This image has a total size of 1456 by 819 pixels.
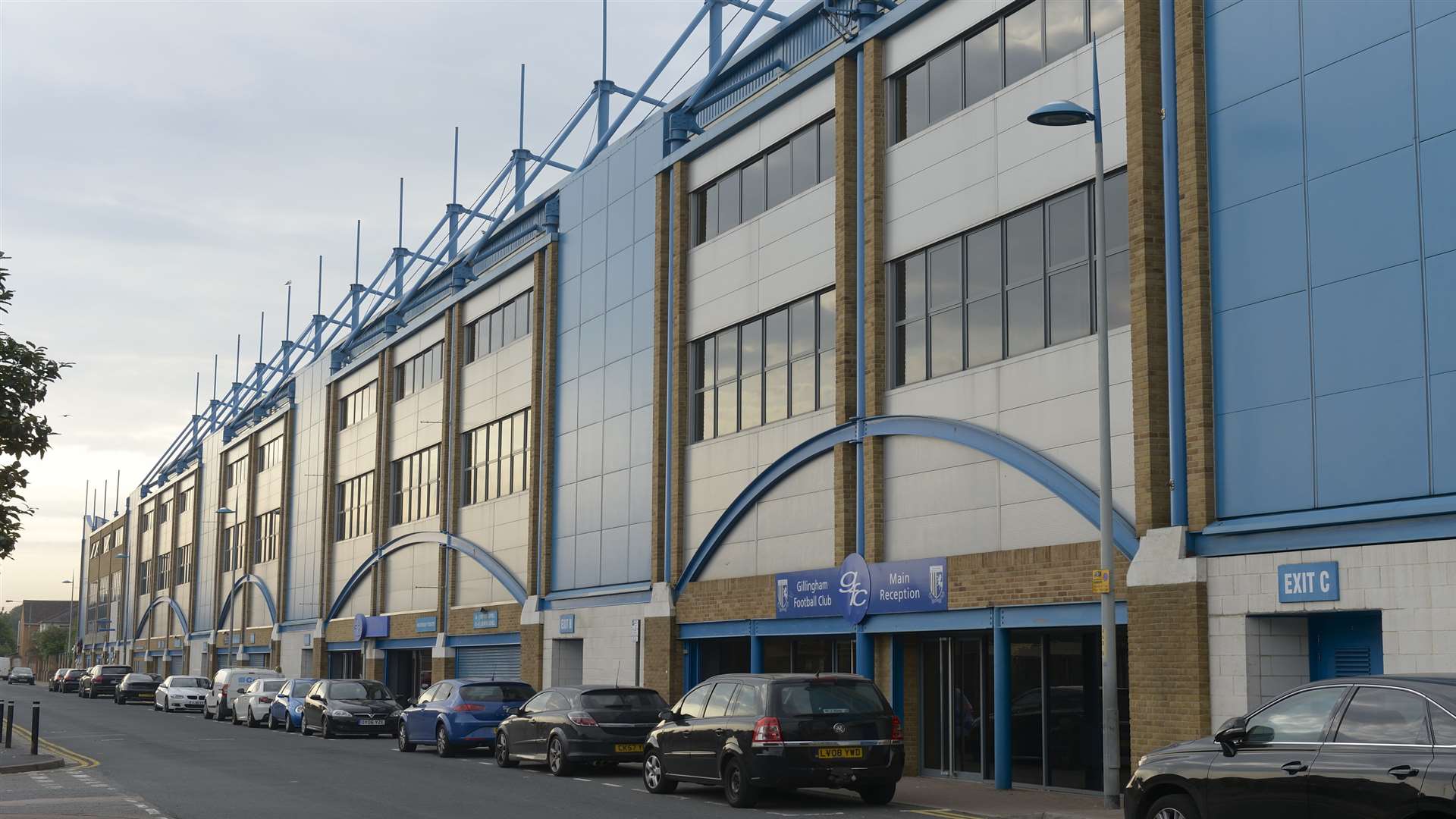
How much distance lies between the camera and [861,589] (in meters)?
24.2

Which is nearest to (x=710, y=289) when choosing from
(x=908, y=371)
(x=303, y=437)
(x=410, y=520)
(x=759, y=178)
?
(x=759, y=178)

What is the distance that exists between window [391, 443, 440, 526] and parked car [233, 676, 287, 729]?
628 centimetres

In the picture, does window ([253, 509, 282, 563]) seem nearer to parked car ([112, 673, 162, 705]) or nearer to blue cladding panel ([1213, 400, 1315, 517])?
parked car ([112, 673, 162, 705])

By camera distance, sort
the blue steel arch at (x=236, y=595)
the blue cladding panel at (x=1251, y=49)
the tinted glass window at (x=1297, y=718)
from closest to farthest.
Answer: the tinted glass window at (x=1297, y=718), the blue cladding panel at (x=1251, y=49), the blue steel arch at (x=236, y=595)

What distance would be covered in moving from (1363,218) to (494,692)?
1789cm

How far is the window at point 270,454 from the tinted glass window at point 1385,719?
184ft

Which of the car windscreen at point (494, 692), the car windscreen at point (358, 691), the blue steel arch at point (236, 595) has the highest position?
the blue steel arch at point (236, 595)

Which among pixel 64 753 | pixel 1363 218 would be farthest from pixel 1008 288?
pixel 64 753

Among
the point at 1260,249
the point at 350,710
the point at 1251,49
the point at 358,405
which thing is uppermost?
the point at 358,405

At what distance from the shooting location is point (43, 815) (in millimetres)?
16141

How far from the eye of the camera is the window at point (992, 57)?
826 inches

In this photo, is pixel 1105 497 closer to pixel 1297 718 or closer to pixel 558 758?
pixel 1297 718

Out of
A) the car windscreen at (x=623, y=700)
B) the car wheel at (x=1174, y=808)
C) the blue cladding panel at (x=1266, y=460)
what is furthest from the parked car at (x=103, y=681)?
the car wheel at (x=1174, y=808)

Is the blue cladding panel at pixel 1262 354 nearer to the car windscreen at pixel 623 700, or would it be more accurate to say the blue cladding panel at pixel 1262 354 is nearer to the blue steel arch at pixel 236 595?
the car windscreen at pixel 623 700
